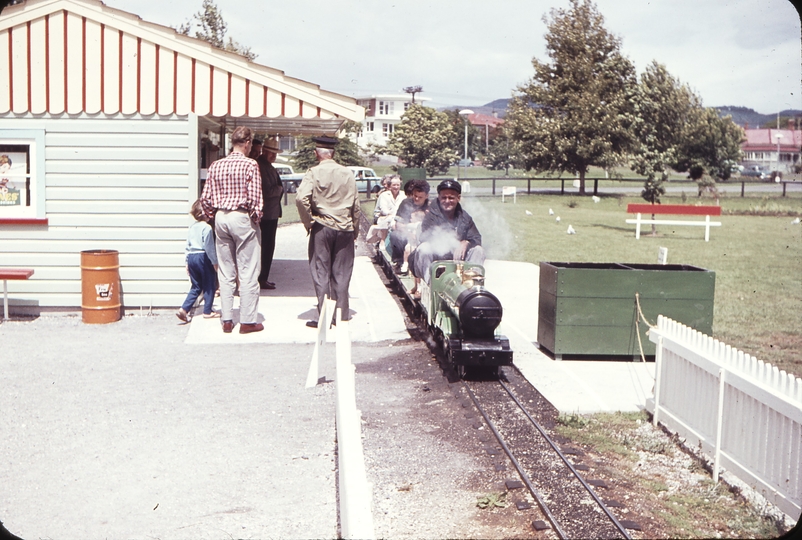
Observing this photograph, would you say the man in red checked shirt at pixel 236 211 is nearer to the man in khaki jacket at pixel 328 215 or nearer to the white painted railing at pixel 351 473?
the man in khaki jacket at pixel 328 215

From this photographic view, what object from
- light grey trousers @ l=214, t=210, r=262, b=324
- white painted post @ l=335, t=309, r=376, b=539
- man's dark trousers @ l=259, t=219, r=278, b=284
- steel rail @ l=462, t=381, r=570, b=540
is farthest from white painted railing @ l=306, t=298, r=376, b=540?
man's dark trousers @ l=259, t=219, r=278, b=284

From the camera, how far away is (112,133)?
10656 mm

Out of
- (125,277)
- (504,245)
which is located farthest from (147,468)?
(504,245)

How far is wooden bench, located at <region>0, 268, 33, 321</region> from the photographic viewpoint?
10.2 meters

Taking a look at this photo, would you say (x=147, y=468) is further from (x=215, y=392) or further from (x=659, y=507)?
(x=659, y=507)

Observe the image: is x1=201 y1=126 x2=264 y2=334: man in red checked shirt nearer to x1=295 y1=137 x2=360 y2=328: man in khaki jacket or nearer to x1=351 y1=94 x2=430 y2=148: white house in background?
x1=295 y1=137 x2=360 y2=328: man in khaki jacket

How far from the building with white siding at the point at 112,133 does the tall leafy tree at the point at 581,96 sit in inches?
1655

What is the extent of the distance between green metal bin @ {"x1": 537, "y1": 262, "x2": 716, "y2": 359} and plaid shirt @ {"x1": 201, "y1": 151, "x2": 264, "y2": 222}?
329 cm

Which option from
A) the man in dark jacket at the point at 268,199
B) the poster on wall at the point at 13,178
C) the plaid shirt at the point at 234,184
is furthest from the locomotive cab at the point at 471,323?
the poster on wall at the point at 13,178

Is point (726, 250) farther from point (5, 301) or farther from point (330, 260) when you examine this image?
point (5, 301)

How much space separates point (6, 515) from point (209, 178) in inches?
195

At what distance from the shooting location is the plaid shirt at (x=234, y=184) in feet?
29.7

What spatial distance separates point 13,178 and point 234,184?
3484 millimetres

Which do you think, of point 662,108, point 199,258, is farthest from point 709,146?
point 199,258
